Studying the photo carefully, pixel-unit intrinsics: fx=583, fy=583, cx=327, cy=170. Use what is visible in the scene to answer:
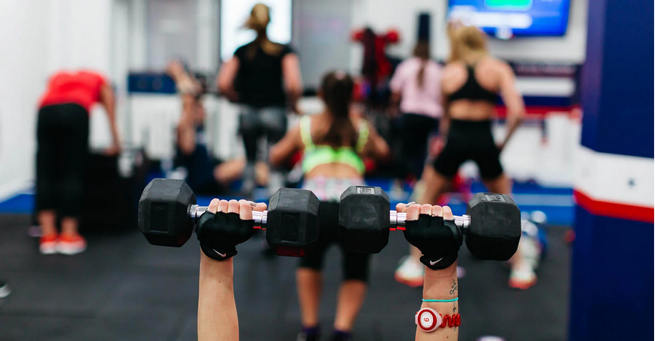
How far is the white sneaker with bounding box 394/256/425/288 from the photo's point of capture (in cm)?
304

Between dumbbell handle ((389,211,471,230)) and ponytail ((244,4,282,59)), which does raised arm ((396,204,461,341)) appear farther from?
ponytail ((244,4,282,59))

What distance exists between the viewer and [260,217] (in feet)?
3.81

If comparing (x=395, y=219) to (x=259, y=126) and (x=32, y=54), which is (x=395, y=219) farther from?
(x=32, y=54)

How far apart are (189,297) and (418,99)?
231 centimetres

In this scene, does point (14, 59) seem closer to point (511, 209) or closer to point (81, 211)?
point (81, 211)

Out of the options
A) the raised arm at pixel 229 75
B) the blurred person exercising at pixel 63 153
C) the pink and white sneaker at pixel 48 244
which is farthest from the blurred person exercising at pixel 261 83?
the pink and white sneaker at pixel 48 244

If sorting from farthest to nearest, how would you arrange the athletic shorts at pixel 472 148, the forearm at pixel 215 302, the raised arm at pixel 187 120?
the raised arm at pixel 187 120, the athletic shorts at pixel 472 148, the forearm at pixel 215 302

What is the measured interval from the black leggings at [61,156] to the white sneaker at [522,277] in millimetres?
2545

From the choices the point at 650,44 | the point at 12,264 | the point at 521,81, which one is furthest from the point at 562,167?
the point at 12,264

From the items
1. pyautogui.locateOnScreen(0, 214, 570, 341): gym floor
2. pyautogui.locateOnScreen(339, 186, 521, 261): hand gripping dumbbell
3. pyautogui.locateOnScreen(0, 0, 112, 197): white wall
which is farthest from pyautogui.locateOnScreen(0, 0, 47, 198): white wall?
pyautogui.locateOnScreen(339, 186, 521, 261): hand gripping dumbbell

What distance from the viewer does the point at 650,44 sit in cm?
173

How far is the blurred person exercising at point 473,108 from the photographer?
280cm

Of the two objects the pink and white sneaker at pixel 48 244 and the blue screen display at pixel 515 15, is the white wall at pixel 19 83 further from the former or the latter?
the blue screen display at pixel 515 15

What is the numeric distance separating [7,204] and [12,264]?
1621 millimetres
